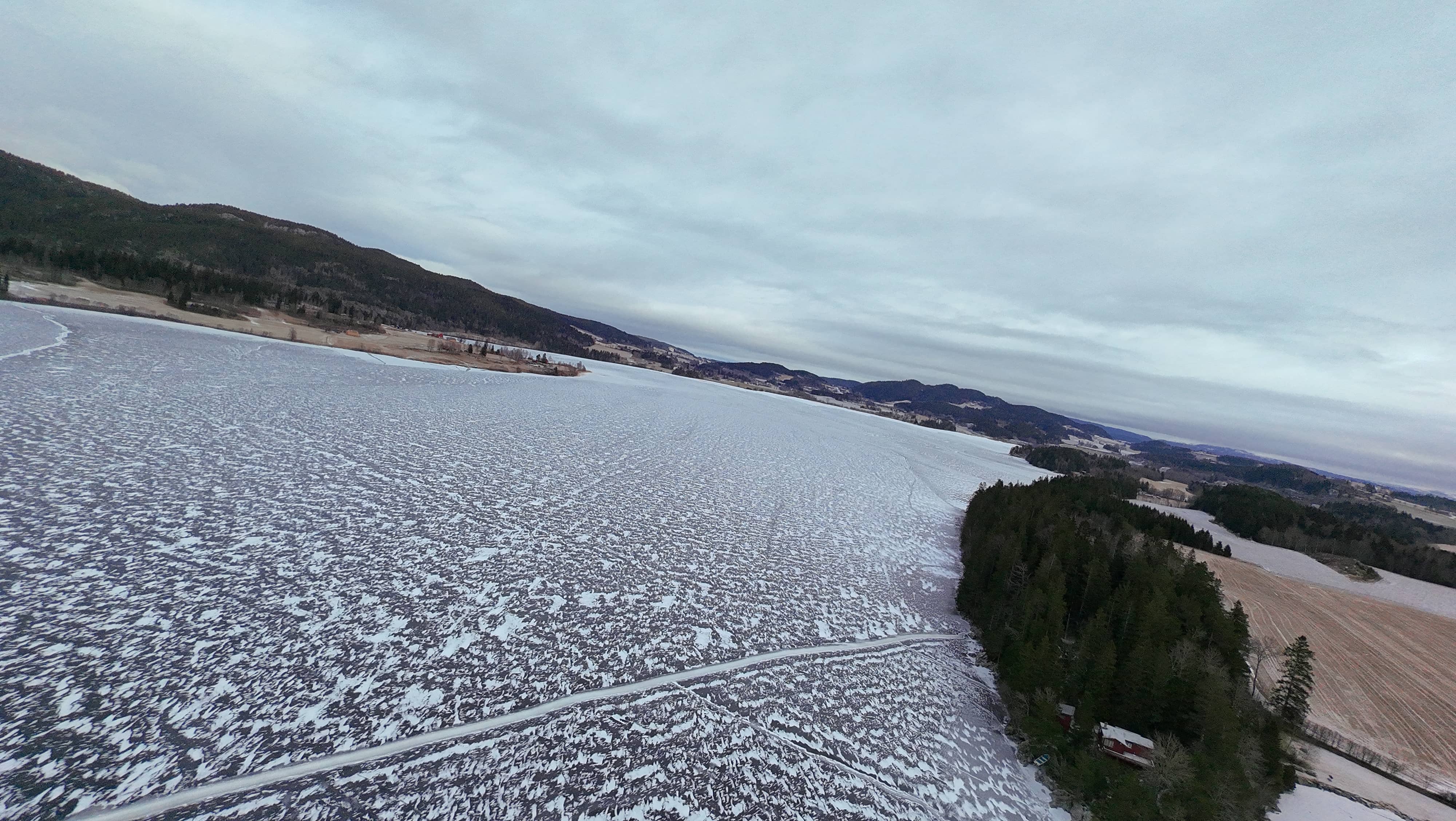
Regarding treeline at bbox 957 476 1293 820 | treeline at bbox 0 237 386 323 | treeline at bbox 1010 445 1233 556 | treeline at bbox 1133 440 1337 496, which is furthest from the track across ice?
treeline at bbox 1133 440 1337 496

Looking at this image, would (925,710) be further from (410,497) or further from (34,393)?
(34,393)

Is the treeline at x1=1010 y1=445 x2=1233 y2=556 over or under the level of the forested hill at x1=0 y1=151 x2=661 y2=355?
under

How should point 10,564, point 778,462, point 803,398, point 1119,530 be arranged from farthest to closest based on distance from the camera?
point 803,398 < point 778,462 < point 1119,530 < point 10,564

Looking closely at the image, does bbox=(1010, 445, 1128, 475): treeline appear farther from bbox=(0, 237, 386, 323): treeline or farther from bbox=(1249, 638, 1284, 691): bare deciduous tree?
bbox=(0, 237, 386, 323): treeline

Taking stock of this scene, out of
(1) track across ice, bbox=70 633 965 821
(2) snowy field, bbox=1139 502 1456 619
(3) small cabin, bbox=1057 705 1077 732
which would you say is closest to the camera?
(1) track across ice, bbox=70 633 965 821

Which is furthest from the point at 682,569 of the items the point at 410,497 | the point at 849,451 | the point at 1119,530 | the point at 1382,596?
the point at 1382,596

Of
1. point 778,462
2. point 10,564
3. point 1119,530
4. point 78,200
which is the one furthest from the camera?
point 78,200

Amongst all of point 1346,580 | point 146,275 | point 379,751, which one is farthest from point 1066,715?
point 146,275

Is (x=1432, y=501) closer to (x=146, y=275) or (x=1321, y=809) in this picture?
(x=1321, y=809)
